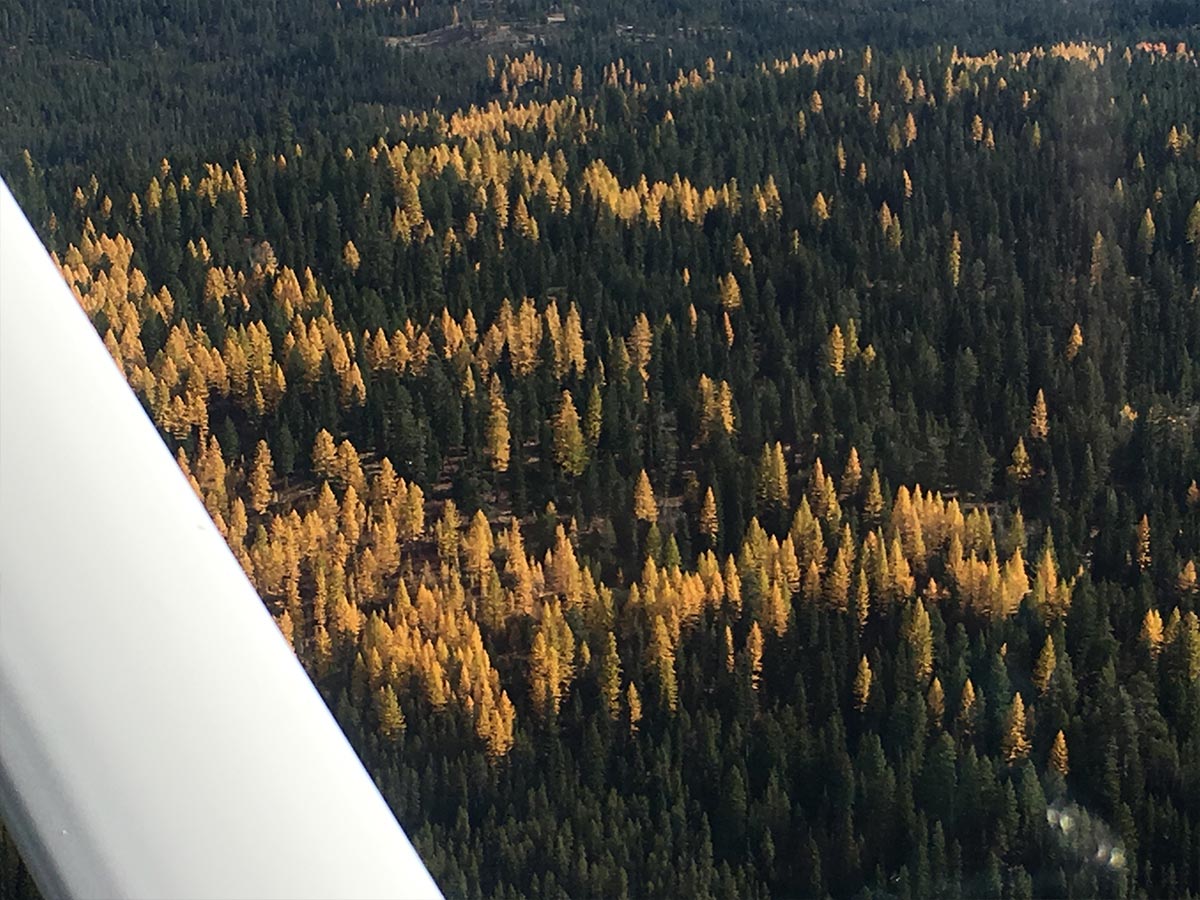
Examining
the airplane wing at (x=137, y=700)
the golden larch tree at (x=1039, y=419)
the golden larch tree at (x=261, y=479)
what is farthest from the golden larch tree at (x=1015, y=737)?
the airplane wing at (x=137, y=700)

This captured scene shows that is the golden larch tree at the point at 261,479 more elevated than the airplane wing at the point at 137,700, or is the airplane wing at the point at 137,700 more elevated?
the airplane wing at the point at 137,700

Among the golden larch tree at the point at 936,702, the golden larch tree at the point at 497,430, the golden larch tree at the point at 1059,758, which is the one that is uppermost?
the golden larch tree at the point at 497,430

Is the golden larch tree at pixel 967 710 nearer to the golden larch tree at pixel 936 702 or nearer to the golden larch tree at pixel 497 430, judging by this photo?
the golden larch tree at pixel 936 702

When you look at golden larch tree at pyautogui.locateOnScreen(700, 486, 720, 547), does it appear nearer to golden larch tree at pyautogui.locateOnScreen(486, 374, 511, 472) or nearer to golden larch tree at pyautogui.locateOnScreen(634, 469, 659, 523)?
golden larch tree at pyautogui.locateOnScreen(634, 469, 659, 523)

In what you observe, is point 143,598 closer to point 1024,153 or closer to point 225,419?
point 225,419

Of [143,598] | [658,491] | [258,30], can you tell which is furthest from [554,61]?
[143,598]

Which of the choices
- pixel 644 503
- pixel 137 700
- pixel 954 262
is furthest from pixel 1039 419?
pixel 137 700

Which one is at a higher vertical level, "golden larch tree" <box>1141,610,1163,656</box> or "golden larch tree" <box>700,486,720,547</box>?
"golden larch tree" <box>700,486,720,547</box>

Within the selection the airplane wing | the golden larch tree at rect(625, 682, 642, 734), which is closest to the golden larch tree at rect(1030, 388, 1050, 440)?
the golden larch tree at rect(625, 682, 642, 734)

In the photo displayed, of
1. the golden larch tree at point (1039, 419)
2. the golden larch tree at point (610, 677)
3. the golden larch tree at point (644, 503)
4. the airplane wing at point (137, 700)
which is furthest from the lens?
the golden larch tree at point (1039, 419)
